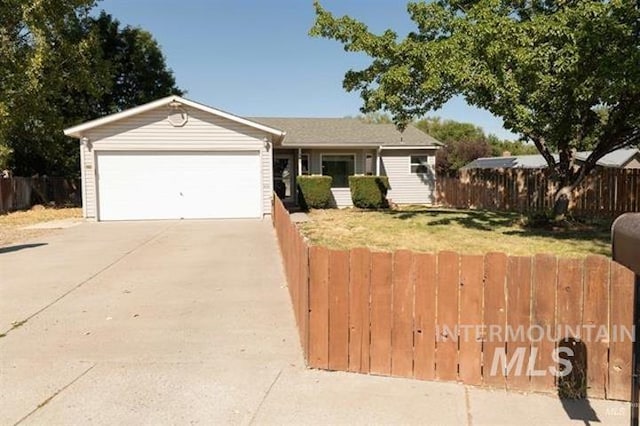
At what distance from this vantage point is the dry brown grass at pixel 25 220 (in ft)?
39.4

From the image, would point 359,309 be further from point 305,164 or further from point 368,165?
point 368,165

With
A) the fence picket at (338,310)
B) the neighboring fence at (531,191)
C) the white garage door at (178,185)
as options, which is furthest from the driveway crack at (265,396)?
the neighboring fence at (531,191)

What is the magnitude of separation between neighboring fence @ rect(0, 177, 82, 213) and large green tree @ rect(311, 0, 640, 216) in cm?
1506

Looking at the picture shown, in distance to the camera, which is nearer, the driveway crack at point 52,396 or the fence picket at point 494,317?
the driveway crack at point 52,396

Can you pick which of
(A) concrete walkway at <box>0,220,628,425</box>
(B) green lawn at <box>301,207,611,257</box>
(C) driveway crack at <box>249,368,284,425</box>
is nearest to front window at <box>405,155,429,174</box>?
(B) green lawn at <box>301,207,611,257</box>

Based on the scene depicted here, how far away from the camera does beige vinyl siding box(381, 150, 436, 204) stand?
21891mm

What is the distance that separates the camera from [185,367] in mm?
4023

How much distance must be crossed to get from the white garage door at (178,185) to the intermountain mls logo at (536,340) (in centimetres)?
1272

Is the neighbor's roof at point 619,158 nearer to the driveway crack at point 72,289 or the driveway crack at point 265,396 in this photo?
the driveway crack at point 72,289

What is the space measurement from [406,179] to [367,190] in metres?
3.10

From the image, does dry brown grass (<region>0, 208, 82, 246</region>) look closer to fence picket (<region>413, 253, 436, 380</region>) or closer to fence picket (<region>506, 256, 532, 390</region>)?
fence picket (<region>413, 253, 436, 380</region>)

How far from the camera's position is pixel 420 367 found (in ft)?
12.5

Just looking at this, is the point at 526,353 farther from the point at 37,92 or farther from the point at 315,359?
the point at 37,92

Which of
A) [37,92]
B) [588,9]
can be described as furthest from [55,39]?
[588,9]
